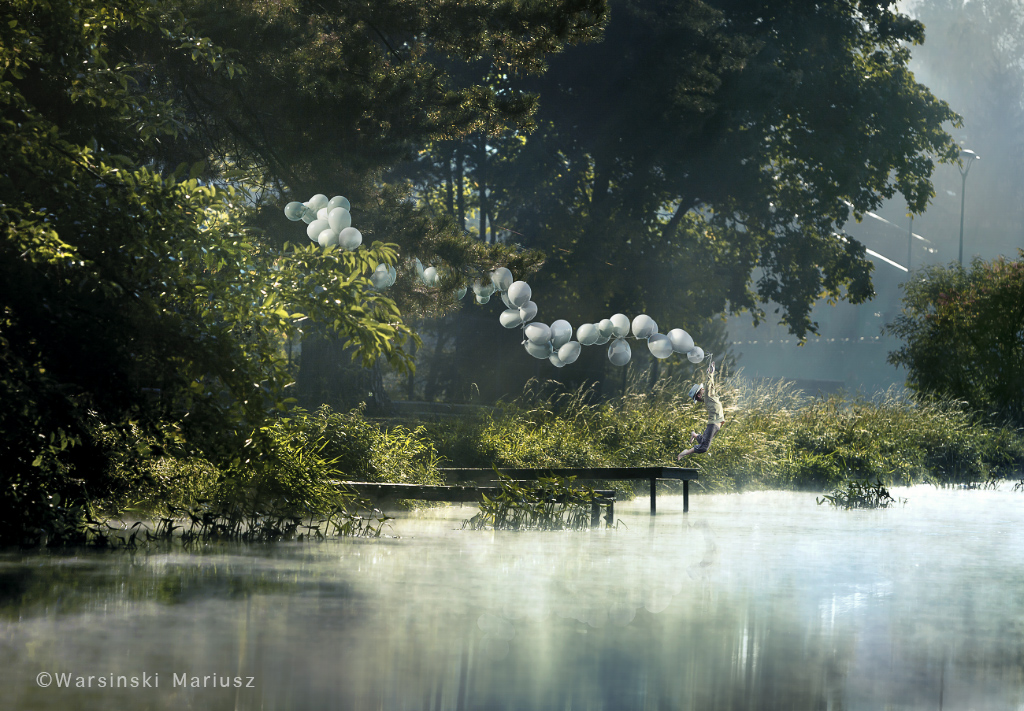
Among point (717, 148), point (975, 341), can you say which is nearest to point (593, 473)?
point (717, 148)

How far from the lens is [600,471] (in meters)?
13.7

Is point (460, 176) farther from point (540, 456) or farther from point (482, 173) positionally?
point (540, 456)

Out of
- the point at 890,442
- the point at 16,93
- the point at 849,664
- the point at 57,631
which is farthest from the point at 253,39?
the point at 890,442

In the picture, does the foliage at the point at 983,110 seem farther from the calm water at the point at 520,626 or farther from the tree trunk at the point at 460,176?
the calm water at the point at 520,626

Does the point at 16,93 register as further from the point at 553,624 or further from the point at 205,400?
the point at 553,624

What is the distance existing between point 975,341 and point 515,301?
1365 centimetres

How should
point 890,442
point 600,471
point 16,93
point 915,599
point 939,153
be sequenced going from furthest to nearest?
point 939,153 < point 890,442 < point 600,471 < point 16,93 < point 915,599

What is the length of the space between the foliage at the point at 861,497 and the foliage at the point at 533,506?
4553 mm

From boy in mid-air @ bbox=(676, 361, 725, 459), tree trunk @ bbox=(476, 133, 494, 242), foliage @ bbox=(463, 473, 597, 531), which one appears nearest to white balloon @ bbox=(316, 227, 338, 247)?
foliage @ bbox=(463, 473, 597, 531)

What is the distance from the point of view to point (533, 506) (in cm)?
1270

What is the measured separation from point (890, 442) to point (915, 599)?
13.2 m

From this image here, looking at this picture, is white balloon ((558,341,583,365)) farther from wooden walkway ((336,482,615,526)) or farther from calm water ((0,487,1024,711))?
calm water ((0,487,1024,711))

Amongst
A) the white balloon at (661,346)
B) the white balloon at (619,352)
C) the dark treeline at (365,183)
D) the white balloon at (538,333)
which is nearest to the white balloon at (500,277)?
the dark treeline at (365,183)

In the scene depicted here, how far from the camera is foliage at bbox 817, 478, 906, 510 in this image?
15727 millimetres
